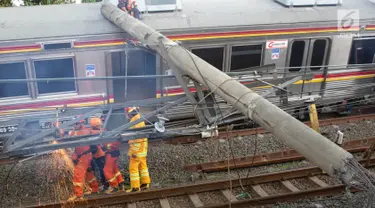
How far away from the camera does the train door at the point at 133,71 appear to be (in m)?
8.69

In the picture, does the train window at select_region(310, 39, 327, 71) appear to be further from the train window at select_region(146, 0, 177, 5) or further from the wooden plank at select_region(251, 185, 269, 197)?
the wooden plank at select_region(251, 185, 269, 197)

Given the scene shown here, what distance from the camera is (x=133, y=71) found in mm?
8898

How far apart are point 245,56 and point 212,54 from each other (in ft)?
2.73

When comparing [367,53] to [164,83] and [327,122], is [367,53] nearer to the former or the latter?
[327,122]

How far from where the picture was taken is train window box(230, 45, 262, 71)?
932 centimetres

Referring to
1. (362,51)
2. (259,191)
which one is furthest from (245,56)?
(362,51)

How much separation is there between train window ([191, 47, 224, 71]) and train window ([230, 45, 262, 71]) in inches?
11.4

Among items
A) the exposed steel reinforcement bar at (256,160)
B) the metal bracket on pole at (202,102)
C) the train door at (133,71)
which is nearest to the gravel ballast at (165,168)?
the exposed steel reinforcement bar at (256,160)

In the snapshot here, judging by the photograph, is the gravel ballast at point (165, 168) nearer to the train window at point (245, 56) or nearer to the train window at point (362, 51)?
the train window at point (245, 56)

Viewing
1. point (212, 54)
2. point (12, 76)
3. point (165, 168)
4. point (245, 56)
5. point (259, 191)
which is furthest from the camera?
point (245, 56)

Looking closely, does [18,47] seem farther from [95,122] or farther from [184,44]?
[184,44]

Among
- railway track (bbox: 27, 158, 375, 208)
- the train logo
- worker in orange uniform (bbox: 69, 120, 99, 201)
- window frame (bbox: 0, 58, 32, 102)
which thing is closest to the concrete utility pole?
worker in orange uniform (bbox: 69, 120, 99, 201)

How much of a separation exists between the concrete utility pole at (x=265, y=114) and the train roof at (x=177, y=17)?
2194 mm

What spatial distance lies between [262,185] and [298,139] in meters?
4.48
